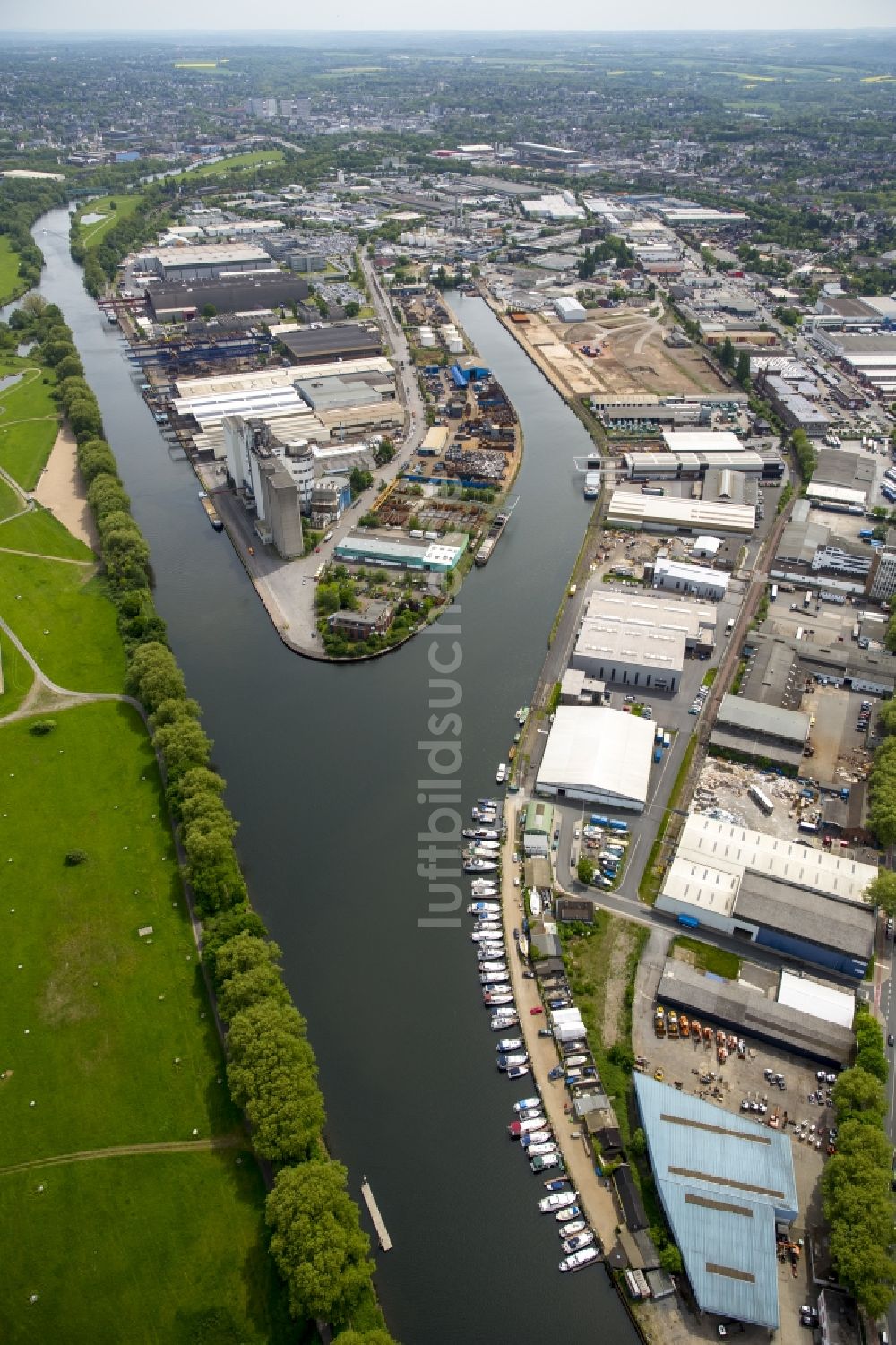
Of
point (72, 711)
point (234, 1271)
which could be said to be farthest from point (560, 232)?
point (234, 1271)

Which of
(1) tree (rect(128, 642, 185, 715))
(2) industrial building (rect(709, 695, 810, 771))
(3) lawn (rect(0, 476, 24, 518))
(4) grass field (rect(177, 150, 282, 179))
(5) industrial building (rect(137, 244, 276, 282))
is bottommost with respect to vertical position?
(2) industrial building (rect(709, 695, 810, 771))

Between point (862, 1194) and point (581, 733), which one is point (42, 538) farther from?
point (862, 1194)

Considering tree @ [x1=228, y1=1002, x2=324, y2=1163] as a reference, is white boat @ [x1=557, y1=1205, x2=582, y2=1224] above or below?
below

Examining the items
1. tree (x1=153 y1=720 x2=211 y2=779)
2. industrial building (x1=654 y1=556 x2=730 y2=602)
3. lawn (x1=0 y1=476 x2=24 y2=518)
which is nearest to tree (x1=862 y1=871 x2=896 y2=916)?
industrial building (x1=654 y1=556 x2=730 y2=602)

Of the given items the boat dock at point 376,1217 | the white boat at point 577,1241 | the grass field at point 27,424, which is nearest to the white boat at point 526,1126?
the white boat at point 577,1241

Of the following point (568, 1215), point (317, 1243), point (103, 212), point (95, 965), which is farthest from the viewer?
point (103, 212)

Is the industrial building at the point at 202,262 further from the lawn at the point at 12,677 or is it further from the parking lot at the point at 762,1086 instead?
the parking lot at the point at 762,1086

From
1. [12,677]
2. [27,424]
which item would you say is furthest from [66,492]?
[12,677]

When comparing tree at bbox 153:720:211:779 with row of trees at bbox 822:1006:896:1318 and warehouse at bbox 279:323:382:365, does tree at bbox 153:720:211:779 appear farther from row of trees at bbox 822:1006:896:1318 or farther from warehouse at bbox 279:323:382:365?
warehouse at bbox 279:323:382:365
